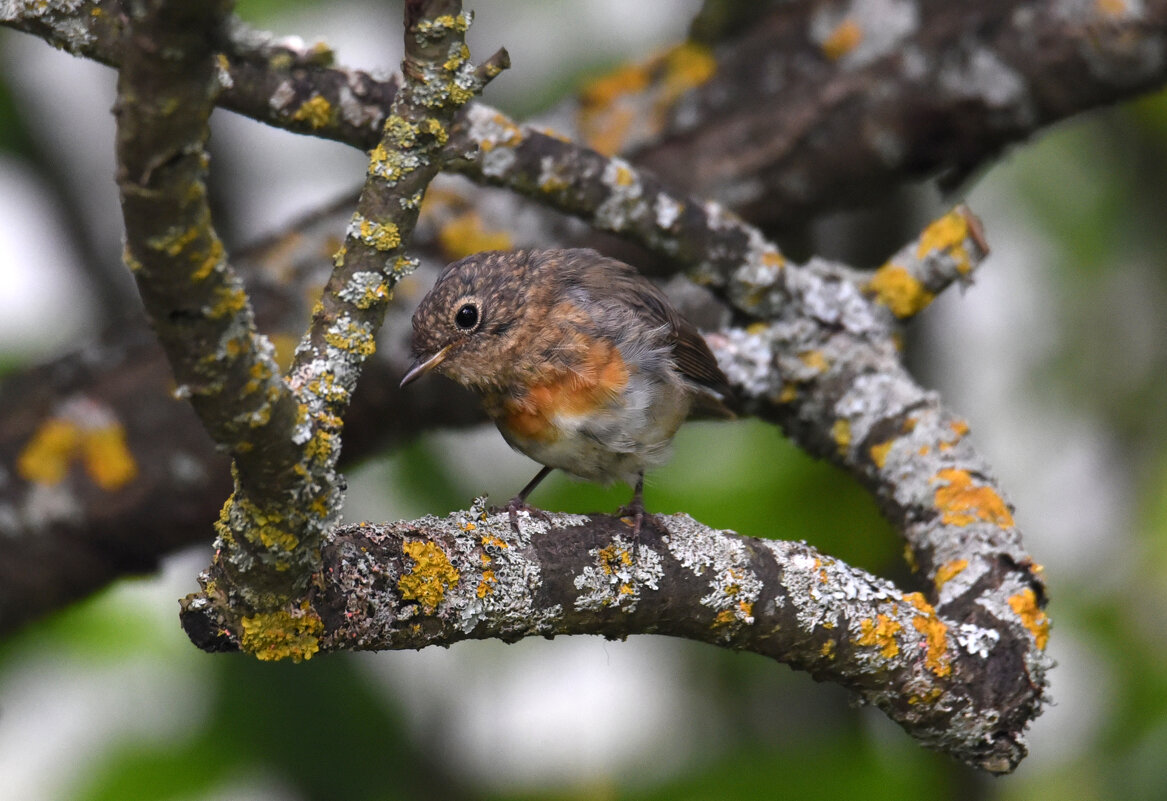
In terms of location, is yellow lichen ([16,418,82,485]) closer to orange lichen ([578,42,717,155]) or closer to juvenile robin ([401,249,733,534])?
juvenile robin ([401,249,733,534])

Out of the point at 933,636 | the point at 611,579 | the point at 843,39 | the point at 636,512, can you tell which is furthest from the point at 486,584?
the point at 843,39

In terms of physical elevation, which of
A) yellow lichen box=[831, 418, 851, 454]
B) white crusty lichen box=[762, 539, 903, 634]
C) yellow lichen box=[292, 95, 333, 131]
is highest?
yellow lichen box=[292, 95, 333, 131]

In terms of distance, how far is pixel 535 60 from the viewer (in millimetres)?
5465

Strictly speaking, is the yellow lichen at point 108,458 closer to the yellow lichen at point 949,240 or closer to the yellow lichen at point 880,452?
the yellow lichen at point 880,452

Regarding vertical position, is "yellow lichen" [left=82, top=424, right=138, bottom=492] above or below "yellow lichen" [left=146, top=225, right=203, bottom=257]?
above

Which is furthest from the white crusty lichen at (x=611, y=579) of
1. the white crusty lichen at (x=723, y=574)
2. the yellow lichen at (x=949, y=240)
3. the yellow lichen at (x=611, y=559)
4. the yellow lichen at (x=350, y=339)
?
the yellow lichen at (x=949, y=240)

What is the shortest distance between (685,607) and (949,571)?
855 mm

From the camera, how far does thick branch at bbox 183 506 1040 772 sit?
2023 millimetres

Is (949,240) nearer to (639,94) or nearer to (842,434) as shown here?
(842,434)

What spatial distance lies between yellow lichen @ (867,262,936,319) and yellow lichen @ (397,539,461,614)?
212 centimetres

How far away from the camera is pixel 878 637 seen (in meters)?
2.46

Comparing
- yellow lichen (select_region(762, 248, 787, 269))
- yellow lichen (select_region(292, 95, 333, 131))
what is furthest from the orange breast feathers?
yellow lichen (select_region(292, 95, 333, 131))

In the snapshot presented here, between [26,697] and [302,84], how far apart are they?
2679 millimetres

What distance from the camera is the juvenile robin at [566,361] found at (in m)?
3.22
